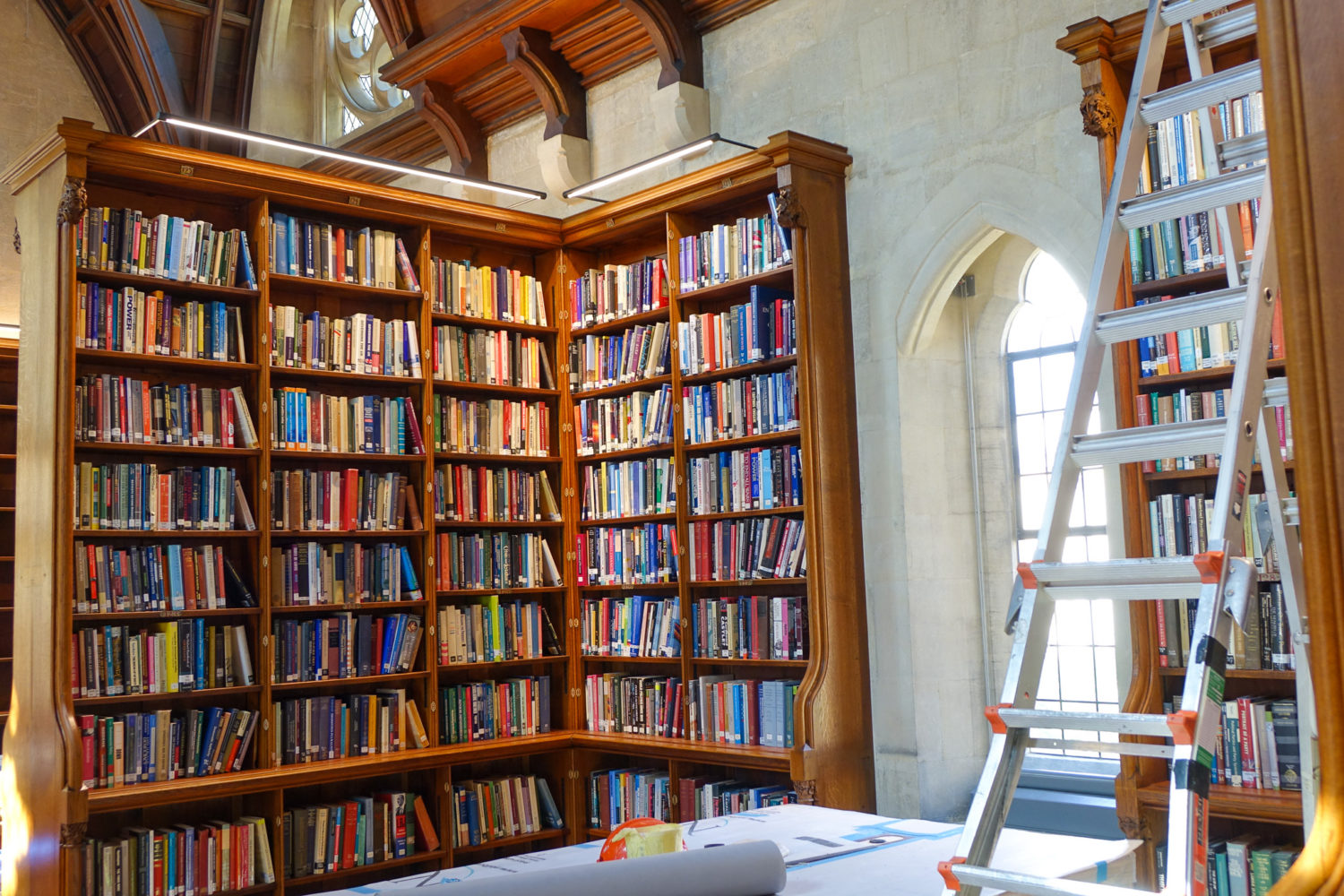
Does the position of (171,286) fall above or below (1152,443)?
above

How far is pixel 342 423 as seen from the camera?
5418mm

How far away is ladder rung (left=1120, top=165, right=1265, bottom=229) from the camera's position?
225 cm

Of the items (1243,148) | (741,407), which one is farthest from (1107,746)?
(741,407)

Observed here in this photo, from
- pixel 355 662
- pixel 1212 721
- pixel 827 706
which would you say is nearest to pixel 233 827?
pixel 355 662

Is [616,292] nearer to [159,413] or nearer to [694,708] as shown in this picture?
[694,708]

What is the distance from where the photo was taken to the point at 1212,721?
1909 millimetres

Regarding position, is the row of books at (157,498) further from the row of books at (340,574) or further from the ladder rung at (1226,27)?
the ladder rung at (1226,27)

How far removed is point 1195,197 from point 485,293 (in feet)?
13.6

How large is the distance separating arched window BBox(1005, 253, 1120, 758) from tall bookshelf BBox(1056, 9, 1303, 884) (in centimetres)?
87

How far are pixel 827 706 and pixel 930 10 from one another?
2.85 metres

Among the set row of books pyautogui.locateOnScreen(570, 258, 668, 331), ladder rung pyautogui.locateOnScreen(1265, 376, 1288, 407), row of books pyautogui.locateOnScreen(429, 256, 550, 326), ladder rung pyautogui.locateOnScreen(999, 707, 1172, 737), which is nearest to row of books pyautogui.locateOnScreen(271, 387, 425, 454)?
row of books pyautogui.locateOnScreen(429, 256, 550, 326)

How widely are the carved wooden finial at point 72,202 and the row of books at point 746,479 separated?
8.83 feet

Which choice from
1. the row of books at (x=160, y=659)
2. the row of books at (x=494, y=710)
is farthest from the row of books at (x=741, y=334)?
the row of books at (x=160, y=659)

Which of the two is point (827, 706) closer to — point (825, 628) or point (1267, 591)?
point (825, 628)
